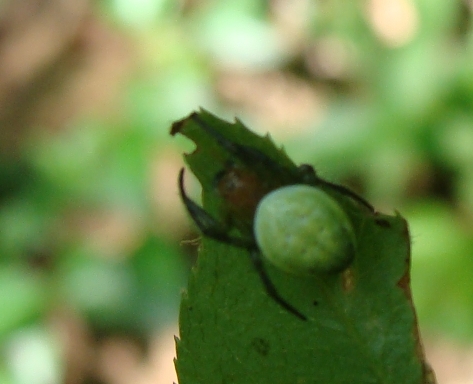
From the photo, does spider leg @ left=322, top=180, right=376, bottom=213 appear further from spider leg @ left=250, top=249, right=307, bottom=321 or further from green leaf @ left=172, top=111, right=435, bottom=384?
spider leg @ left=250, top=249, right=307, bottom=321

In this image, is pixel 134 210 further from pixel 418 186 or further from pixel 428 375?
pixel 428 375

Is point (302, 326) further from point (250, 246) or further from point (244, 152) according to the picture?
point (244, 152)

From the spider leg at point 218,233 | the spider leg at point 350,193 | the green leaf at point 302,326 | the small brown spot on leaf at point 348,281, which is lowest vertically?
the green leaf at point 302,326

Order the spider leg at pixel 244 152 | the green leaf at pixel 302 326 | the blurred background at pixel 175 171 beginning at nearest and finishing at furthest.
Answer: the green leaf at pixel 302 326, the spider leg at pixel 244 152, the blurred background at pixel 175 171

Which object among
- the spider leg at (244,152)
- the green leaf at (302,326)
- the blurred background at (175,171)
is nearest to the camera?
the green leaf at (302,326)

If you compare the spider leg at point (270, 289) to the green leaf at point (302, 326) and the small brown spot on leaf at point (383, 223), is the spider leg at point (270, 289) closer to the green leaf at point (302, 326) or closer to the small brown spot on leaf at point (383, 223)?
the green leaf at point (302, 326)

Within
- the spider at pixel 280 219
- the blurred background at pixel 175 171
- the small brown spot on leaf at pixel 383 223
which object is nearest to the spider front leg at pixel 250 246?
the spider at pixel 280 219
